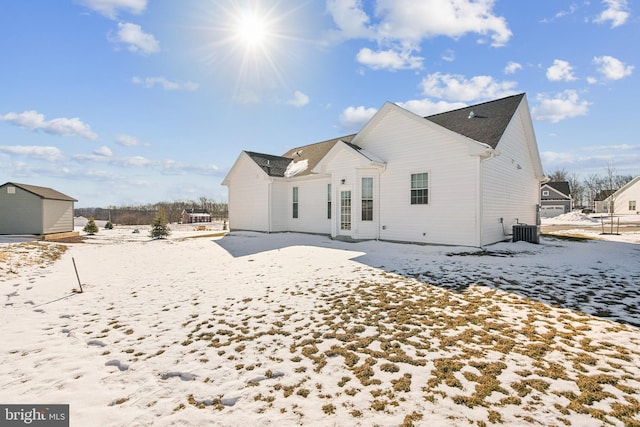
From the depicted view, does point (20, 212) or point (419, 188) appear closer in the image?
point (419, 188)

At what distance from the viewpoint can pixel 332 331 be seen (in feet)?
14.2

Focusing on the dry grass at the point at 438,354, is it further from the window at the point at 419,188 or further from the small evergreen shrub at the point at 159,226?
the small evergreen shrub at the point at 159,226

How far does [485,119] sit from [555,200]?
151 feet

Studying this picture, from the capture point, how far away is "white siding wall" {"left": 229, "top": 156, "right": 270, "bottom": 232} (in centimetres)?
1822

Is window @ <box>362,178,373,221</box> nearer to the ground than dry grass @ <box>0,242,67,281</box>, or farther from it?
farther from it

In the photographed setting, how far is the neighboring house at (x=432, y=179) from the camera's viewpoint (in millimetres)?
11148

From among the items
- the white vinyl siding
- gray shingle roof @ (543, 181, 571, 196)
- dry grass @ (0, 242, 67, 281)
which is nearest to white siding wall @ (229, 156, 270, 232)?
the white vinyl siding

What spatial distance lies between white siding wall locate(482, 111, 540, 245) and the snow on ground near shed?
12.9 ft

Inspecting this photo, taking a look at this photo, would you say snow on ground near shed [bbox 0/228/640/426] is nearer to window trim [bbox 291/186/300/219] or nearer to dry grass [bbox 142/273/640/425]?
dry grass [bbox 142/273/640/425]

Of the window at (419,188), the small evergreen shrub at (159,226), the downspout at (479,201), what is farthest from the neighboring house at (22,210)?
the downspout at (479,201)

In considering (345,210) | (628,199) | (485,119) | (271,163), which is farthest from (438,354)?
(628,199)

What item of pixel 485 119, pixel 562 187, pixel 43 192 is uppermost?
pixel 562 187

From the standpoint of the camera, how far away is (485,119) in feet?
42.1

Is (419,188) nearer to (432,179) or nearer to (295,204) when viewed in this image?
(432,179)
